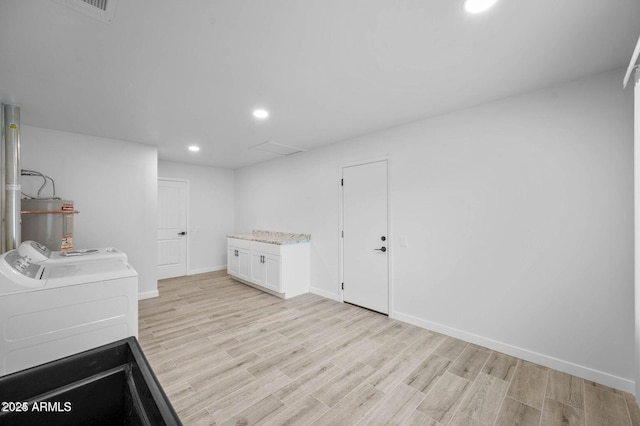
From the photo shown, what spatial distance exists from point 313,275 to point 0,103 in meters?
4.07

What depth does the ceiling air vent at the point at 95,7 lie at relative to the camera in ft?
4.68

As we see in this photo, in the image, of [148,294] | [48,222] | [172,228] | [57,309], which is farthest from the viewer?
[172,228]

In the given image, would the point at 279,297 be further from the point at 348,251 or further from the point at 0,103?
the point at 0,103

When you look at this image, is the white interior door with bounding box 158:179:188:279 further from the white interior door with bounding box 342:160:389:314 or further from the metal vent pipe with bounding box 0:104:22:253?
the white interior door with bounding box 342:160:389:314

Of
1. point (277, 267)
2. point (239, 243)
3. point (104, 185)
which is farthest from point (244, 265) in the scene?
point (104, 185)

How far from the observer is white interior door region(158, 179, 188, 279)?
5.38 meters

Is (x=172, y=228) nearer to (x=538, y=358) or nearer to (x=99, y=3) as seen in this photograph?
(x=99, y=3)

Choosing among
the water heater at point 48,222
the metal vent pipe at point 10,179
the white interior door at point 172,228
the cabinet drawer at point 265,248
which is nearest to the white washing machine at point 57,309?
the metal vent pipe at point 10,179

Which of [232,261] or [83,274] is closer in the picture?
[83,274]

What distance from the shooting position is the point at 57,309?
5.68 ft

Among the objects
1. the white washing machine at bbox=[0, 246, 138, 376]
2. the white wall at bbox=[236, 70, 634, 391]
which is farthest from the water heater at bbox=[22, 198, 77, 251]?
the white wall at bbox=[236, 70, 634, 391]

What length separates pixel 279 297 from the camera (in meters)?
4.27

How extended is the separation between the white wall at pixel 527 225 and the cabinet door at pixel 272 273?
69.3 inches

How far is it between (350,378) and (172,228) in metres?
4.78
